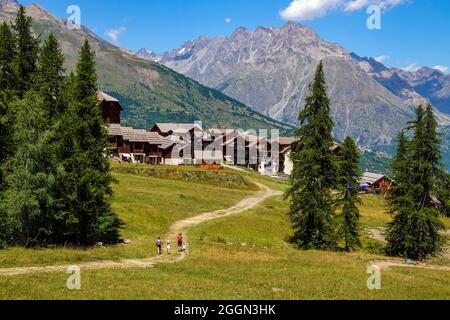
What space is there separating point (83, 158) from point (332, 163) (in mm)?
26291

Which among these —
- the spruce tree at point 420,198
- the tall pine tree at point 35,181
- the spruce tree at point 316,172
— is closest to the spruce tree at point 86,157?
the tall pine tree at point 35,181

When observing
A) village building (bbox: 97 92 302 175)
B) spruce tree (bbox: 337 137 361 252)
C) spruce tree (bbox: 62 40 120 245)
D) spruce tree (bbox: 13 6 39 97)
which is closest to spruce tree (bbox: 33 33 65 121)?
spruce tree (bbox: 62 40 120 245)

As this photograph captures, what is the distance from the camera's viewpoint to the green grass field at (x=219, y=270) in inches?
1030

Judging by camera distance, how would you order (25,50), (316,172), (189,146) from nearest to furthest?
1. (316,172)
2. (25,50)
3. (189,146)

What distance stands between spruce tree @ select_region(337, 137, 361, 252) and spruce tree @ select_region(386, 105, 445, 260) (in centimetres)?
436

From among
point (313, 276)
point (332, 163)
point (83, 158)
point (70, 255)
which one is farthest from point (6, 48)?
point (313, 276)

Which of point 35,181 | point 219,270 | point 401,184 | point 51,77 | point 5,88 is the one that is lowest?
point 219,270

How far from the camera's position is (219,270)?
34.7m

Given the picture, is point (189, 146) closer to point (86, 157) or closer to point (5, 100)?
point (5, 100)

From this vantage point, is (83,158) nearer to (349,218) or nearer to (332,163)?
(332,163)

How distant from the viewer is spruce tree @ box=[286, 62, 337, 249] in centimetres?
4900

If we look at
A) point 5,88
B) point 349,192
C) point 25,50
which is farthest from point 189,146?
point 5,88

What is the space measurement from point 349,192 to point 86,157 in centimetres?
3037

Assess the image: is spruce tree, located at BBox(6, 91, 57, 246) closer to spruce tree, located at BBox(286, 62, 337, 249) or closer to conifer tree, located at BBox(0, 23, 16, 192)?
conifer tree, located at BBox(0, 23, 16, 192)
